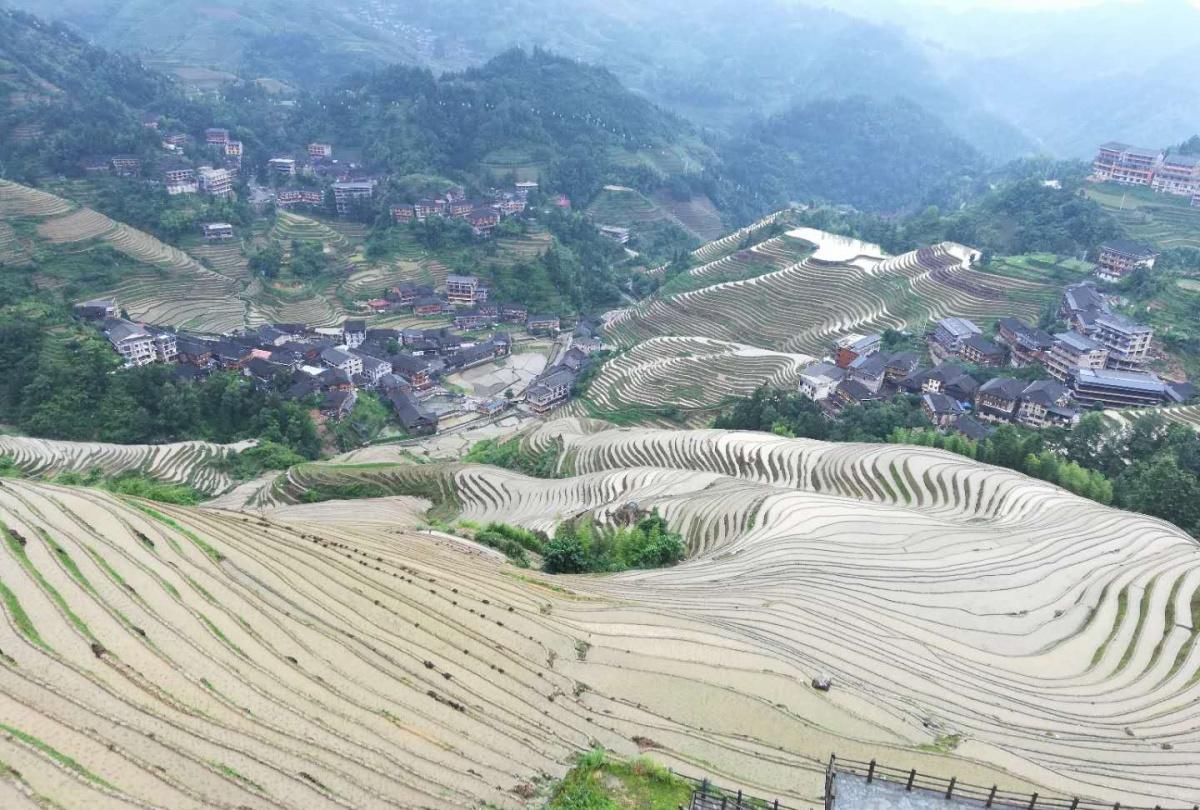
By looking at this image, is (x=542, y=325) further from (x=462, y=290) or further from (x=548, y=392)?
(x=548, y=392)

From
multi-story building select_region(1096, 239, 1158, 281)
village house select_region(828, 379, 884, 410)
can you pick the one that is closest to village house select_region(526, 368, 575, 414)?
village house select_region(828, 379, 884, 410)

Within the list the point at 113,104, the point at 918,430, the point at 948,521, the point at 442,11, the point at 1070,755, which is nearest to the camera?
the point at 1070,755

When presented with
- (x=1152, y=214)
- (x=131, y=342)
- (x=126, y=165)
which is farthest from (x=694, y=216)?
(x=131, y=342)

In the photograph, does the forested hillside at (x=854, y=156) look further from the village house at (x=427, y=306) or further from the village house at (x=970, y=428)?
the village house at (x=970, y=428)

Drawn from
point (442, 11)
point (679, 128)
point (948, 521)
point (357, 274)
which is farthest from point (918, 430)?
point (442, 11)

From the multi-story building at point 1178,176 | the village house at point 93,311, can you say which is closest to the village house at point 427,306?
the village house at point 93,311

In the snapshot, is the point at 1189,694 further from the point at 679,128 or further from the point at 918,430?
the point at 679,128
